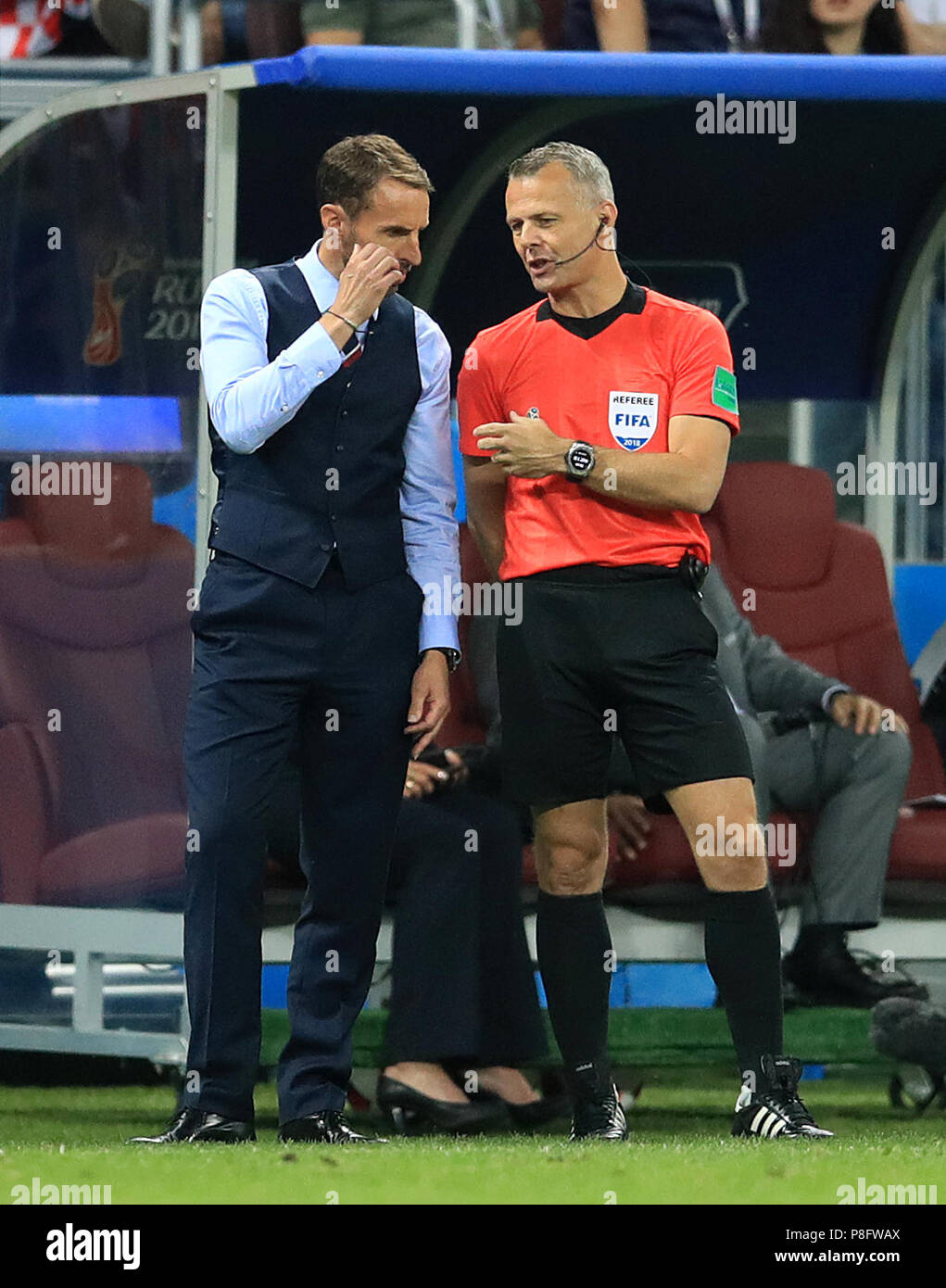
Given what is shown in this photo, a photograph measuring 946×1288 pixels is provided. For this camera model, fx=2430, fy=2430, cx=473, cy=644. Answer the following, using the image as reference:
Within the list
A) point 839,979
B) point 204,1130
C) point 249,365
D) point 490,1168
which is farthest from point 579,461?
point 839,979

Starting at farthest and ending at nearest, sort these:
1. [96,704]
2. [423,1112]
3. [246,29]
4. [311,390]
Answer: [246,29]
[96,704]
[423,1112]
[311,390]

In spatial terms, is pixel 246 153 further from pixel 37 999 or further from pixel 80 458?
pixel 37 999

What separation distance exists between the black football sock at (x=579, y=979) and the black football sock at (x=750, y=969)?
21cm

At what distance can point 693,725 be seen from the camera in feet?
13.2

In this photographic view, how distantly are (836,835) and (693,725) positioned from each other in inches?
43.5


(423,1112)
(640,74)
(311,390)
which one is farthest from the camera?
(640,74)

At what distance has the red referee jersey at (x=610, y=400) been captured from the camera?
4090 millimetres

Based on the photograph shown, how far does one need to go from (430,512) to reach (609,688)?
0.44m

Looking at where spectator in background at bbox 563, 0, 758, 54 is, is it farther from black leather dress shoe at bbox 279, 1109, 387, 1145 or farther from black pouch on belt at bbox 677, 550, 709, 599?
black leather dress shoe at bbox 279, 1109, 387, 1145

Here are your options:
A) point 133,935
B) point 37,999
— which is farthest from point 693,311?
point 37,999

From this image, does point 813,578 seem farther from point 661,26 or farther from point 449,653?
point 449,653

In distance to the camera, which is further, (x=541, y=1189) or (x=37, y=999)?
(x=37, y=999)

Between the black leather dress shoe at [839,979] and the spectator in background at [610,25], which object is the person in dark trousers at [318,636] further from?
the spectator in background at [610,25]

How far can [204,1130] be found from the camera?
4047 millimetres
